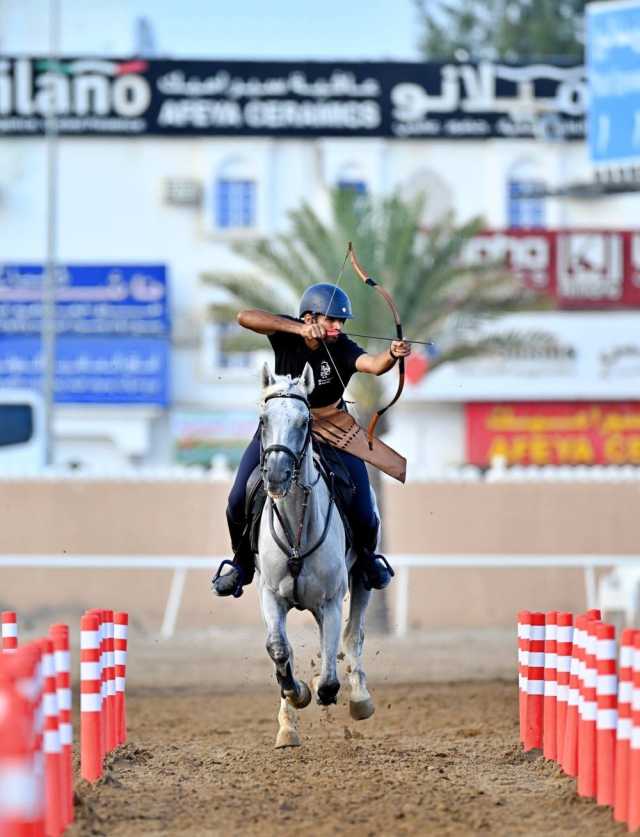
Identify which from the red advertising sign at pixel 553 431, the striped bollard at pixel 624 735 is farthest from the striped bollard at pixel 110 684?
the red advertising sign at pixel 553 431

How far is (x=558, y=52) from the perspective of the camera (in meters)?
59.9

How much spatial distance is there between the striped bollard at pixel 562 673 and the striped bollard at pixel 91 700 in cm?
287

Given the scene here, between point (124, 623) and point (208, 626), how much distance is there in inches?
659

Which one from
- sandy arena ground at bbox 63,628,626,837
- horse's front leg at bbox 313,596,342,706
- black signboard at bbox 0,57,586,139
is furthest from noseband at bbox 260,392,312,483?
black signboard at bbox 0,57,586,139

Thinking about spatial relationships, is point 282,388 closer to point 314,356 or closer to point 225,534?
point 314,356

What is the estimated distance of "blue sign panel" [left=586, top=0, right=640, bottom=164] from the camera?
88.4ft

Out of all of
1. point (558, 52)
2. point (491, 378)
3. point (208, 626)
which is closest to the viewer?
point (208, 626)

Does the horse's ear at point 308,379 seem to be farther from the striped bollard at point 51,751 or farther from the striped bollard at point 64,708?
the striped bollard at point 51,751

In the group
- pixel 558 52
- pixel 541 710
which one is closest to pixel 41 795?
pixel 541 710

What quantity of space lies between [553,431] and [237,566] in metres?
31.1

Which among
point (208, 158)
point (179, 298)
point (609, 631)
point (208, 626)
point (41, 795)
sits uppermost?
point (208, 158)

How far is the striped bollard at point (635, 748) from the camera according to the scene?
26.7 ft

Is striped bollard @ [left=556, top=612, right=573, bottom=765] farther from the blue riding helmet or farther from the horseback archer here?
the blue riding helmet

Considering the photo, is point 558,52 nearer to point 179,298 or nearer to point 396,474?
point 179,298
